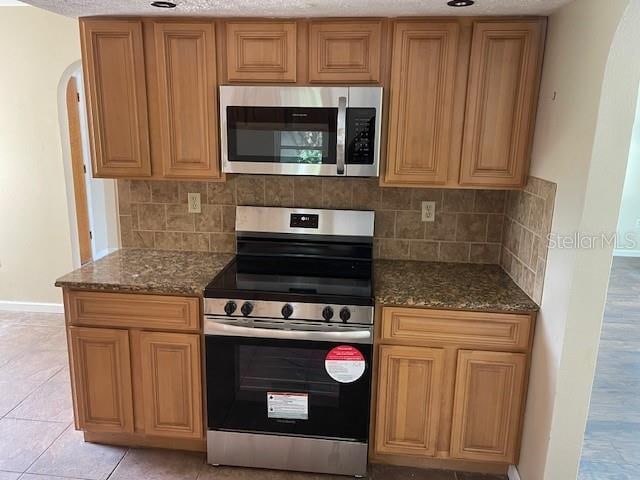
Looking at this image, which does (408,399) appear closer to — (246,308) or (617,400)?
(246,308)

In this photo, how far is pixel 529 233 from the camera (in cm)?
207

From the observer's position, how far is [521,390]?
2.03m

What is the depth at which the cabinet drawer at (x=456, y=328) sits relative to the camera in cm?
197

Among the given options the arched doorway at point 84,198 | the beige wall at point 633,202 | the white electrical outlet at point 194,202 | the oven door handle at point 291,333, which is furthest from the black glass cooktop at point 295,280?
the beige wall at point 633,202

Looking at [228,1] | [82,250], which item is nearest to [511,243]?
[228,1]

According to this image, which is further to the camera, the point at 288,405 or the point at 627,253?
the point at 627,253

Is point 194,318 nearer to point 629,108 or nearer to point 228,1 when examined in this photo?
point 228,1

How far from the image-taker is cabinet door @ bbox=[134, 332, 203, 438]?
213cm

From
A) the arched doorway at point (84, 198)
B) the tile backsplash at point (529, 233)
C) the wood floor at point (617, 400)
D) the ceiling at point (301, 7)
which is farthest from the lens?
the arched doorway at point (84, 198)

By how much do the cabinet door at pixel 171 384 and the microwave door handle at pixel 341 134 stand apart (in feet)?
3.35

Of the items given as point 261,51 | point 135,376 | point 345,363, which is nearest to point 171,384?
point 135,376

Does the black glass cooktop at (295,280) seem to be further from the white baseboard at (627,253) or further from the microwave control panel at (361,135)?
the white baseboard at (627,253)

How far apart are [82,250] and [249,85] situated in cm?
339

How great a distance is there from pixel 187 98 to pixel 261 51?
408 millimetres
